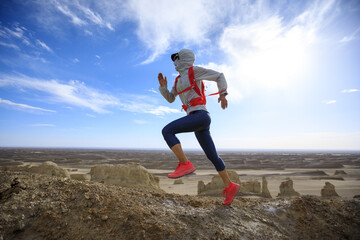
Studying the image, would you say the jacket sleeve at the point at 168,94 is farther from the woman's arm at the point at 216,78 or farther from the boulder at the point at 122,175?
the boulder at the point at 122,175

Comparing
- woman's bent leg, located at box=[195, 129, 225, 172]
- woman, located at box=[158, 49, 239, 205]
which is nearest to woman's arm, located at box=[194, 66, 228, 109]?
woman, located at box=[158, 49, 239, 205]

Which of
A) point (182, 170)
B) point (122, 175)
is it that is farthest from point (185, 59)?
point (122, 175)

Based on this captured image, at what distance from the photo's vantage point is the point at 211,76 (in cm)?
279

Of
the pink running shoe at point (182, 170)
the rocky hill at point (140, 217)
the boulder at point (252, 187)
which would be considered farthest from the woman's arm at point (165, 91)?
the boulder at point (252, 187)

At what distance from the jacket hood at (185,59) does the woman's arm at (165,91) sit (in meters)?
0.29

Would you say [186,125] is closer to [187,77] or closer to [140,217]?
[187,77]

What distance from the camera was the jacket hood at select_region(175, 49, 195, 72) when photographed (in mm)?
2941

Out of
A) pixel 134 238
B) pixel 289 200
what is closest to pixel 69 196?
pixel 134 238

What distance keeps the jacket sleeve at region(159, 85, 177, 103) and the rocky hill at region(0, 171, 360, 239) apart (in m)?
1.47

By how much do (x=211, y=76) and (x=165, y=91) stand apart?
717mm

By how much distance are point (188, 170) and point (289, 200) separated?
2148 mm

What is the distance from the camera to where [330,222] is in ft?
9.96

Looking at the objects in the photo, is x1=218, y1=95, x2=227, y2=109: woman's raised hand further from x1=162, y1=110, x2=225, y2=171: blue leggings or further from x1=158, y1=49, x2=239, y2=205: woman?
x1=162, y1=110, x2=225, y2=171: blue leggings

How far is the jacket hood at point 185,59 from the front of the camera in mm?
2941
